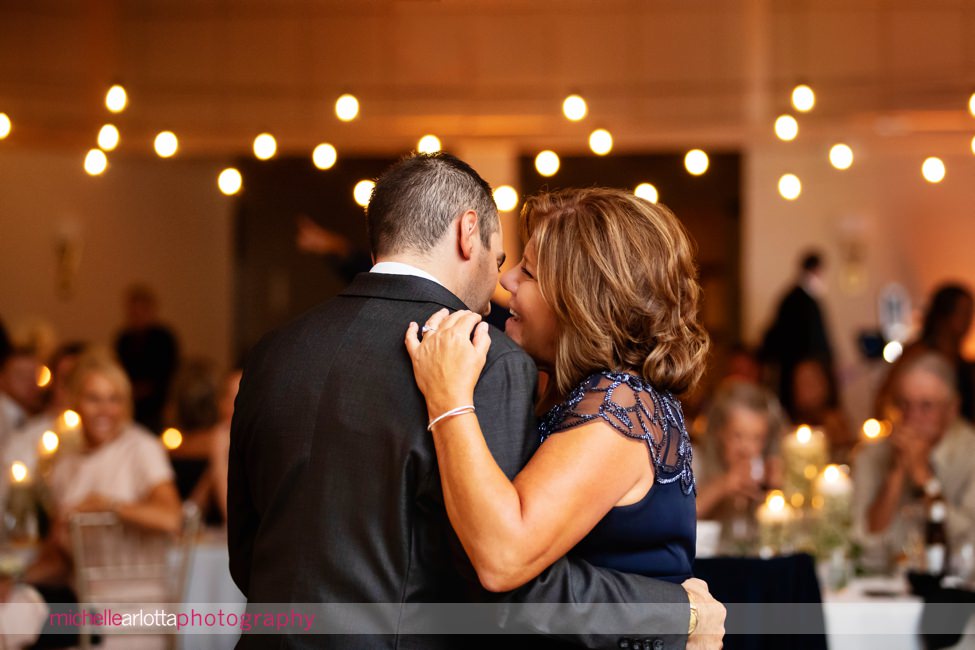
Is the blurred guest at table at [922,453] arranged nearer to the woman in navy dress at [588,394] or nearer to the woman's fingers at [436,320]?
the woman in navy dress at [588,394]

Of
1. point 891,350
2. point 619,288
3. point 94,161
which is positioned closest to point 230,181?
point 94,161

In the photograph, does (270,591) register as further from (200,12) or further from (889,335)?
(889,335)

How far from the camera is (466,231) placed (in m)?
1.87

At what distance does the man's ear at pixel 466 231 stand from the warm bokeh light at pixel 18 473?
3160 mm

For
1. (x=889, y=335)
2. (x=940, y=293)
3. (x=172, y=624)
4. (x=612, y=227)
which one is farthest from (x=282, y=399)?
(x=889, y=335)

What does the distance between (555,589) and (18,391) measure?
16.3 ft

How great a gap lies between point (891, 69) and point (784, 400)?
239 centimetres

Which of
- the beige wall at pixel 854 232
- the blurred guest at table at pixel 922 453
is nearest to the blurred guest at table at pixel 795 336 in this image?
the beige wall at pixel 854 232

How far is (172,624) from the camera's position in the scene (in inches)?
162

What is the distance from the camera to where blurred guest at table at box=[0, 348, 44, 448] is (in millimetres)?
5906

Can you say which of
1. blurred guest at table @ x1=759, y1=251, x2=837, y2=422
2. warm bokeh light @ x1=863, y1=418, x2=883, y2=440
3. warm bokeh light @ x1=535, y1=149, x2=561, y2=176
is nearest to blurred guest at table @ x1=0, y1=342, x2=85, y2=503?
warm bokeh light @ x1=535, y1=149, x2=561, y2=176

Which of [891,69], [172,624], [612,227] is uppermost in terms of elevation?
[891,69]

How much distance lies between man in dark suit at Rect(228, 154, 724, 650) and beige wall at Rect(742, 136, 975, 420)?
27.8 ft

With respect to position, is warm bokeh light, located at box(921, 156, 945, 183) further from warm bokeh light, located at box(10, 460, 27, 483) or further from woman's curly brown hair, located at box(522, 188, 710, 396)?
warm bokeh light, located at box(10, 460, 27, 483)
